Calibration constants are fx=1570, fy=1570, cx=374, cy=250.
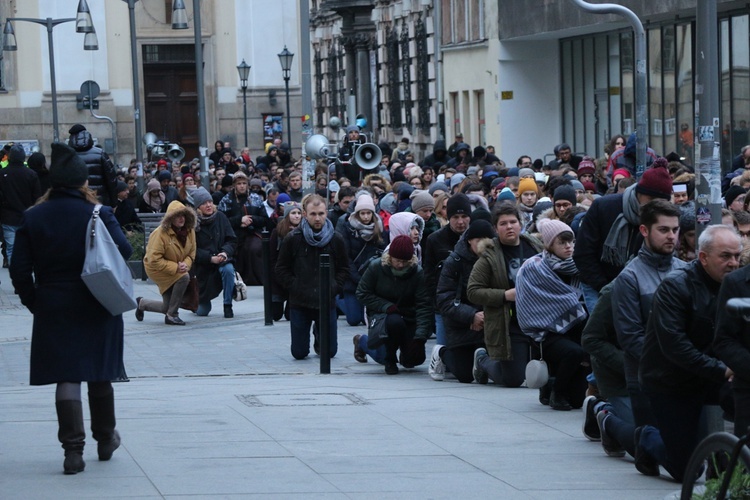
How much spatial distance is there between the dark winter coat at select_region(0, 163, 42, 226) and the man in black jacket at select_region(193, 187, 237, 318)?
474 centimetres

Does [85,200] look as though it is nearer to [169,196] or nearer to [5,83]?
[169,196]

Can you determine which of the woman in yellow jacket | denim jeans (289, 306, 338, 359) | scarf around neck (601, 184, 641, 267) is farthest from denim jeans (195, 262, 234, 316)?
scarf around neck (601, 184, 641, 267)

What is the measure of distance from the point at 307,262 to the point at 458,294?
2455 millimetres

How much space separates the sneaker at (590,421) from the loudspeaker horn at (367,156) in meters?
16.3

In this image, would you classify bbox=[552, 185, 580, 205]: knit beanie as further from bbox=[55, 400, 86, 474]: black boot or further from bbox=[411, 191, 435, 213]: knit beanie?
bbox=[55, 400, 86, 474]: black boot

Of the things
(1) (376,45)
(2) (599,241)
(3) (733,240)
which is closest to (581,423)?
(2) (599,241)

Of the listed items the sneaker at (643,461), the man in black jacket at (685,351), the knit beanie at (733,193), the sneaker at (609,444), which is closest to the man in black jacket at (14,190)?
the knit beanie at (733,193)

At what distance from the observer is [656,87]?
32.1 m

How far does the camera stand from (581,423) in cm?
1080

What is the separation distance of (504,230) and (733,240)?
5084mm

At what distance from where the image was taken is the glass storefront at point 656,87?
92.4ft

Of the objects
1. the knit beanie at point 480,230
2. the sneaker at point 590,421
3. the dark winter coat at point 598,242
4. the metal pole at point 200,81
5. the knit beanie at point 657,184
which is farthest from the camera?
the metal pole at point 200,81

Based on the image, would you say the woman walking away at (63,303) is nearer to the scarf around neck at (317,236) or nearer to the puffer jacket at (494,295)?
the puffer jacket at (494,295)

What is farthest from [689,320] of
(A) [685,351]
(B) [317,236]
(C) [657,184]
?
(B) [317,236]
